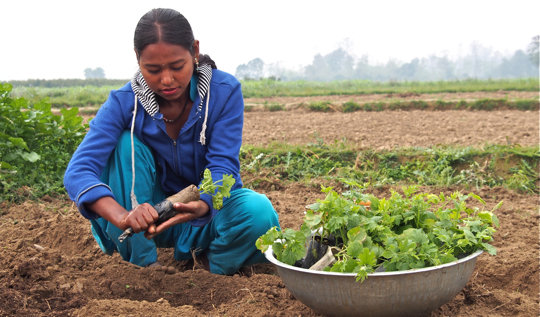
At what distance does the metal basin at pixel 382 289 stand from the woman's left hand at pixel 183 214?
0.54 metres

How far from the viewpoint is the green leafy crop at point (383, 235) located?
1.79m

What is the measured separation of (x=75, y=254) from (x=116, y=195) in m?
0.80

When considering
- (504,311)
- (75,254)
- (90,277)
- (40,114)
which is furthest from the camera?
(40,114)

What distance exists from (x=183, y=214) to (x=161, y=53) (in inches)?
26.4

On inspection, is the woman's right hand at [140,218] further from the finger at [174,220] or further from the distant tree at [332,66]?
the distant tree at [332,66]

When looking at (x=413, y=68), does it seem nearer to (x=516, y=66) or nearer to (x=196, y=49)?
(x=516, y=66)

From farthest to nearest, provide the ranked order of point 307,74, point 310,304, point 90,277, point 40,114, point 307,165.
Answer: point 307,74 → point 307,165 → point 40,114 → point 90,277 → point 310,304

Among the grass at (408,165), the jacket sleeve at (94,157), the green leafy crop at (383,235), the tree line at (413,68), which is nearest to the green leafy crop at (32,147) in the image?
the grass at (408,165)

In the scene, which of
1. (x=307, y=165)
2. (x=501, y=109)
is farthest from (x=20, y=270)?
(x=501, y=109)

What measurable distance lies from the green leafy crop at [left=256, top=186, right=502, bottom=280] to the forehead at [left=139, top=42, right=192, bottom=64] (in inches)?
34.1

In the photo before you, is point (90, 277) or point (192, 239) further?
point (192, 239)

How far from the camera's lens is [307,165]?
5.00 m

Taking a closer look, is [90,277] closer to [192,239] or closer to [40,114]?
[192,239]

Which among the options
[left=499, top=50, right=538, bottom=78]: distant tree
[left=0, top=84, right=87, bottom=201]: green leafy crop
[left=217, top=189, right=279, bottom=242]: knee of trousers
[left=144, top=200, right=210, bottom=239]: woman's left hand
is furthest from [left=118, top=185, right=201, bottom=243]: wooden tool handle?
[left=499, top=50, right=538, bottom=78]: distant tree
